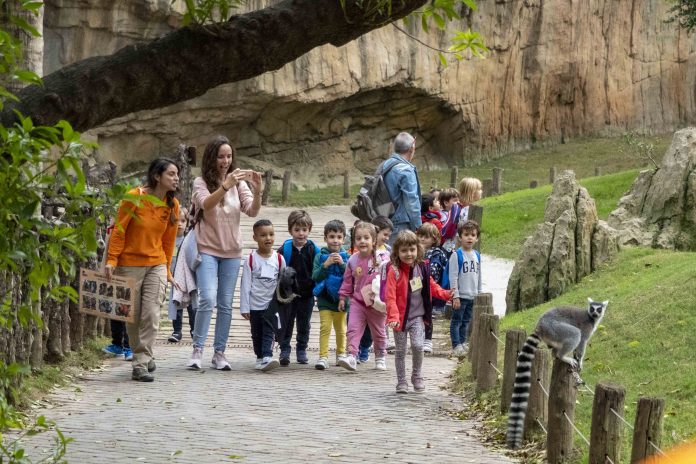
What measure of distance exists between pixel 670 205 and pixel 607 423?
11232 mm

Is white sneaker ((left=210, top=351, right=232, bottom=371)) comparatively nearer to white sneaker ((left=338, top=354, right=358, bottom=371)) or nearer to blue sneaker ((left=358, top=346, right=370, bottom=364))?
white sneaker ((left=338, top=354, right=358, bottom=371))

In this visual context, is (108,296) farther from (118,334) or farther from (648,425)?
(648,425)

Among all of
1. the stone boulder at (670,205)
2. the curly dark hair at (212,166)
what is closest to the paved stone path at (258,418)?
the curly dark hair at (212,166)

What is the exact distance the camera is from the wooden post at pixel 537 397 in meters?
8.78

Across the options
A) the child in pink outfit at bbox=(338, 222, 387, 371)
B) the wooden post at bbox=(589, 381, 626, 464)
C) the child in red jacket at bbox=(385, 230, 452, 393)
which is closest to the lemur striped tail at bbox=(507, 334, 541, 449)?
the wooden post at bbox=(589, 381, 626, 464)

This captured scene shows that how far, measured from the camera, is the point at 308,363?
1307cm

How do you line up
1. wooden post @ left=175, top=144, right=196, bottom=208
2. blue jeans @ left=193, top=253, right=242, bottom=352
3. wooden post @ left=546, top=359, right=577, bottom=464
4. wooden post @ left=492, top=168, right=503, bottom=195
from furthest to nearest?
wooden post @ left=492, top=168, right=503, bottom=195 → wooden post @ left=175, top=144, right=196, bottom=208 → blue jeans @ left=193, top=253, right=242, bottom=352 → wooden post @ left=546, top=359, right=577, bottom=464

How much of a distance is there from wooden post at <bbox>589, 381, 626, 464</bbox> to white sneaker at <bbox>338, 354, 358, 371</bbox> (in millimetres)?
5207

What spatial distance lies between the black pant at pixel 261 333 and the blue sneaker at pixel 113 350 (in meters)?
1.65

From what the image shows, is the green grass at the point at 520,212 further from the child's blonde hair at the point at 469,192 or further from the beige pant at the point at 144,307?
the beige pant at the point at 144,307

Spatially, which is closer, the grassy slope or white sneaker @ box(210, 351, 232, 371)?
the grassy slope

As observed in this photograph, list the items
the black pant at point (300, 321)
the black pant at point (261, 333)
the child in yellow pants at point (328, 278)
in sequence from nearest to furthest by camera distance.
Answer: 1. the black pant at point (261, 333)
2. the child in yellow pants at point (328, 278)
3. the black pant at point (300, 321)

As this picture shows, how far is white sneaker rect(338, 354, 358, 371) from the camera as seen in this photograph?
12258 mm

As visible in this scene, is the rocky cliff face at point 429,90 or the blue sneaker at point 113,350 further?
the rocky cliff face at point 429,90
